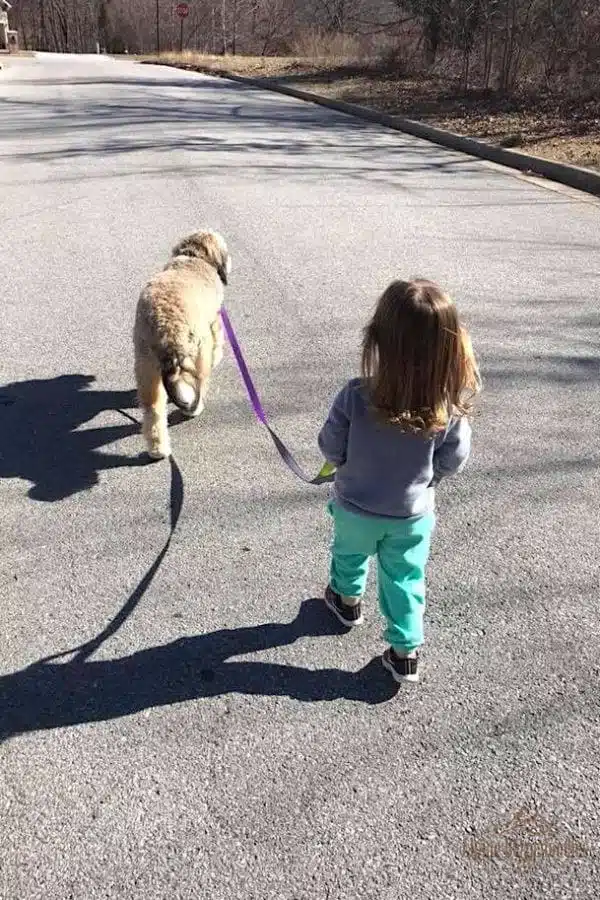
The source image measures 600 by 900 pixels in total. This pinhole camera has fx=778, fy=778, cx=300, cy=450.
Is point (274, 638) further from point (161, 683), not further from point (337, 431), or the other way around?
point (337, 431)

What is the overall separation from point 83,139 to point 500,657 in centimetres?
1481

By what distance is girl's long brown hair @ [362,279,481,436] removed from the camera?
2260mm

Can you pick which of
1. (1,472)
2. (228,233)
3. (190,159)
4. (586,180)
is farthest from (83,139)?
(1,472)

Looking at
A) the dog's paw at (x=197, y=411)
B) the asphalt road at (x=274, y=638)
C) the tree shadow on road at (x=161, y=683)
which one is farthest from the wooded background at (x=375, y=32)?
the tree shadow on road at (x=161, y=683)

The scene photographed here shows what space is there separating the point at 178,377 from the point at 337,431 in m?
1.49

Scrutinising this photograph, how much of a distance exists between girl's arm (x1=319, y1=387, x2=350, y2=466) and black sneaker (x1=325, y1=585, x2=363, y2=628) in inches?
24.5

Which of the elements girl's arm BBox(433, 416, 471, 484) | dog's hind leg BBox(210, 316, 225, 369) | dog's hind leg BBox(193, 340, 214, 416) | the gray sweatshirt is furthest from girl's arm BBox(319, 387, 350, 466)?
dog's hind leg BBox(210, 316, 225, 369)

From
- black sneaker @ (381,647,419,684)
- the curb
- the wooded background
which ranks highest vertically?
the wooded background

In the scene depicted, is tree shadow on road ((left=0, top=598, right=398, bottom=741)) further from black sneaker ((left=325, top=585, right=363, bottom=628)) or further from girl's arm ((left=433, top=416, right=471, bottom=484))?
girl's arm ((left=433, top=416, right=471, bottom=484))

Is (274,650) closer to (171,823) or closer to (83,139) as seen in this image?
(171,823)

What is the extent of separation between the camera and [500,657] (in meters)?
2.81

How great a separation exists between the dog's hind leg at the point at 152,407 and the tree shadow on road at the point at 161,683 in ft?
4.73

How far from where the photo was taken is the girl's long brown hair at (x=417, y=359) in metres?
2.26

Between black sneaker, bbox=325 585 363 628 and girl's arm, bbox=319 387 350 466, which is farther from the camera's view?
black sneaker, bbox=325 585 363 628
